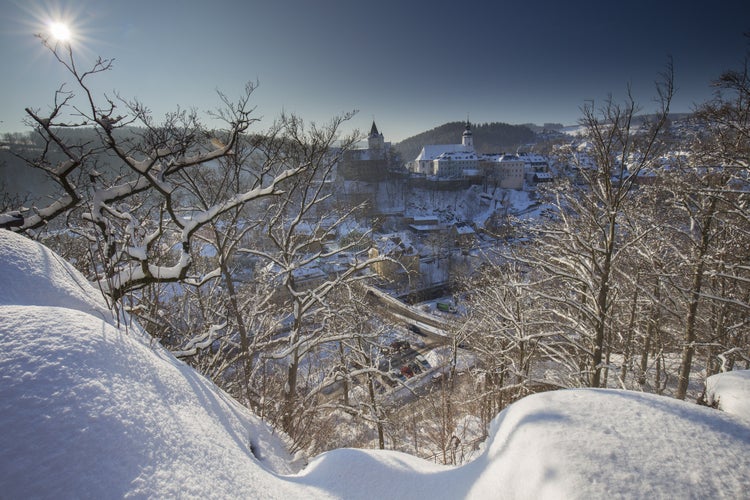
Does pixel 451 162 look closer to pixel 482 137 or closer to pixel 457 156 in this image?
pixel 457 156

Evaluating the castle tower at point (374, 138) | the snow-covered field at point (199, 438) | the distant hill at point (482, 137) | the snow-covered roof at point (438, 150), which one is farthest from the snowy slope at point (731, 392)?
the distant hill at point (482, 137)

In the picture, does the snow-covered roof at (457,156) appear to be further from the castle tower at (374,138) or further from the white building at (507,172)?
the castle tower at (374,138)

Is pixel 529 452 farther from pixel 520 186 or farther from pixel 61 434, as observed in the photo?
pixel 520 186

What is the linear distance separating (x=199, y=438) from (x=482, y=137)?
149036 mm

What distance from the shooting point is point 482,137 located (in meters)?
134

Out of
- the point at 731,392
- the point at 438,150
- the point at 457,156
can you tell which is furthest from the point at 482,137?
the point at 731,392

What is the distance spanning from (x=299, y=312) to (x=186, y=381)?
13.6 ft

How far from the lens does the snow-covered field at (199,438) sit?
160 centimetres

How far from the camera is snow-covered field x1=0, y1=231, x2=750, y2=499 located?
5.24 ft

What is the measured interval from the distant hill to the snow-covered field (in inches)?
5130

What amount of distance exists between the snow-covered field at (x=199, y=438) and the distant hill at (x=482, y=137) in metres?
130

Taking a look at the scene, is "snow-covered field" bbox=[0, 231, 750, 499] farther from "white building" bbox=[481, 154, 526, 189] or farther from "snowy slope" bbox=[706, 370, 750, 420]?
"white building" bbox=[481, 154, 526, 189]

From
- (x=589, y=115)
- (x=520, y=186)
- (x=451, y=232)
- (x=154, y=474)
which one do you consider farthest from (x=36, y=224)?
(x=520, y=186)

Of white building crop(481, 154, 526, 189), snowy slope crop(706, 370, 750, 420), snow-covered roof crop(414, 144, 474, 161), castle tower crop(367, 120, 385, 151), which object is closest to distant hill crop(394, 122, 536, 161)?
snow-covered roof crop(414, 144, 474, 161)
